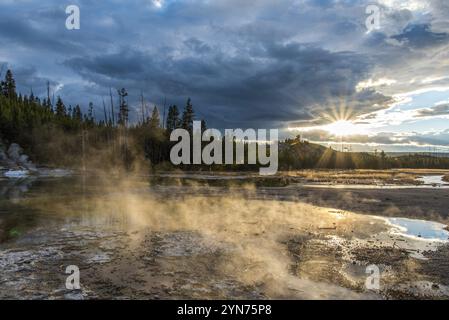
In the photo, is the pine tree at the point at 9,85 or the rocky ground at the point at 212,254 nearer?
the rocky ground at the point at 212,254

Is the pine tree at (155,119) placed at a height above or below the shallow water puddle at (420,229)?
above

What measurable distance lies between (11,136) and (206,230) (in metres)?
93.3

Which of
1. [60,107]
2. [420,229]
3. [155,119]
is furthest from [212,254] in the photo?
[60,107]

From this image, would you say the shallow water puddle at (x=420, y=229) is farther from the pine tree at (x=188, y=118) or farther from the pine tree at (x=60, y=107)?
the pine tree at (x=60, y=107)

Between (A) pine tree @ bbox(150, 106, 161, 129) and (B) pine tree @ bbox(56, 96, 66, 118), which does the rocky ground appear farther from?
(B) pine tree @ bbox(56, 96, 66, 118)

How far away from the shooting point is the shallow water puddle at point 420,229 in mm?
19109

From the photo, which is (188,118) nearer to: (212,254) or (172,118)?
(172,118)

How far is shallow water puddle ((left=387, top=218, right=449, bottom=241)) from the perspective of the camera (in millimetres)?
19109

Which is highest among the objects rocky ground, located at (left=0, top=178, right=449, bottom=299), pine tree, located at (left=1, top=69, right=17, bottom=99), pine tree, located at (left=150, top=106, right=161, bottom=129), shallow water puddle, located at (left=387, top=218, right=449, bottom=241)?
pine tree, located at (left=1, top=69, right=17, bottom=99)

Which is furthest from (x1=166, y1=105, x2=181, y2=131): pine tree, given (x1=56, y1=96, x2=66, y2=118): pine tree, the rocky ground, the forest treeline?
the rocky ground

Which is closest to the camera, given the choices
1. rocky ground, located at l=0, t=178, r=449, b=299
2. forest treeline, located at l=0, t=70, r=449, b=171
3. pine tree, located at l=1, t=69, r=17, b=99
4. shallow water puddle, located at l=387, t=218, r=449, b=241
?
rocky ground, located at l=0, t=178, r=449, b=299

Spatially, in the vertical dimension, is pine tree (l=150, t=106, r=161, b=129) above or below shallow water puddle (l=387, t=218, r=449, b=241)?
above

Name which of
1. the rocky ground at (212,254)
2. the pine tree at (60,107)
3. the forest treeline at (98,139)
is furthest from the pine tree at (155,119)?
the rocky ground at (212,254)
